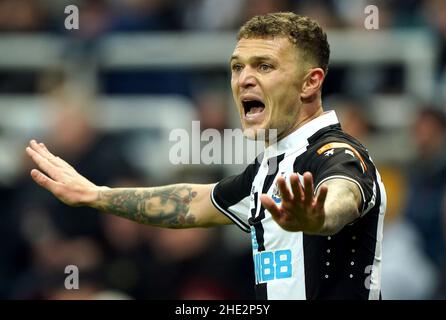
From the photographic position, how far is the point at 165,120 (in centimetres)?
1091

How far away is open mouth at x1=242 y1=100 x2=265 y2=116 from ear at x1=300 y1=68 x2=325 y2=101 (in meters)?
0.22

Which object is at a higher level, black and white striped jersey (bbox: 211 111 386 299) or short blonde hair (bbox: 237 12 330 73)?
short blonde hair (bbox: 237 12 330 73)

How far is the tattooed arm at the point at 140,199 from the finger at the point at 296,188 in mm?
1718

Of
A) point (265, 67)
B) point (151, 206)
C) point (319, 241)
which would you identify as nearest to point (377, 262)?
point (319, 241)

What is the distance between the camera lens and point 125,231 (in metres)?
10.2

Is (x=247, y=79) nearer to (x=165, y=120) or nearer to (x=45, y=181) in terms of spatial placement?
(x=45, y=181)

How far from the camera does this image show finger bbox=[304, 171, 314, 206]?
4.38 m

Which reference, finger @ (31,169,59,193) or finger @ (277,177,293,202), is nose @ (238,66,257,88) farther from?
finger @ (277,177,293,202)

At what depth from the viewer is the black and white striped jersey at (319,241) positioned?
525 cm

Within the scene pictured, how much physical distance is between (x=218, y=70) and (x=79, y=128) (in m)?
1.55

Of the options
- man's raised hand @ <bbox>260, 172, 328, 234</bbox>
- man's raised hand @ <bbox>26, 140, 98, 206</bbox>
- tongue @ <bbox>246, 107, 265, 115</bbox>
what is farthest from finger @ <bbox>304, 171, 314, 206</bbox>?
man's raised hand @ <bbox>26, 140, 98, 206</bbox>

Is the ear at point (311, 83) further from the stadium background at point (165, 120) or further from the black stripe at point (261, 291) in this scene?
the stadium background at point (165, 120)

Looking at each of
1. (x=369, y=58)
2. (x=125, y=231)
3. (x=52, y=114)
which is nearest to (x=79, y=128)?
(x=52, y=114)
